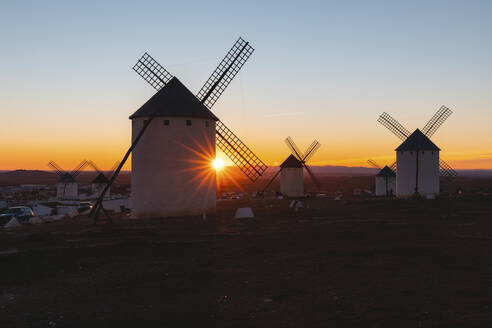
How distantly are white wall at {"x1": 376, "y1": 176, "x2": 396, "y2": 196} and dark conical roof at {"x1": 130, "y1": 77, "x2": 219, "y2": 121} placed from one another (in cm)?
3677

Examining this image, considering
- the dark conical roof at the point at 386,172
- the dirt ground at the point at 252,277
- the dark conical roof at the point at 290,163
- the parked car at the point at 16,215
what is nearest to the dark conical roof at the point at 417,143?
the dark conical roof at the point at 386,172

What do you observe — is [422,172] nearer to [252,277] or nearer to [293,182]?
[293,182]

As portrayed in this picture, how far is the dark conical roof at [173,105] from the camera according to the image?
29953 millimetres

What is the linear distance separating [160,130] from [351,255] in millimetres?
17225

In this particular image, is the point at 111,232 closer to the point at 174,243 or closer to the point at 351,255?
the point at 174,243

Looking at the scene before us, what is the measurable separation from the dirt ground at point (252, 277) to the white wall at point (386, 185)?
3948cm

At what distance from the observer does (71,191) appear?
7012 centimetres

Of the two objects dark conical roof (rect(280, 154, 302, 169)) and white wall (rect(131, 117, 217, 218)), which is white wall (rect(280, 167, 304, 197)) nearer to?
dark conical roof (rect(280, 154, 302, 169))

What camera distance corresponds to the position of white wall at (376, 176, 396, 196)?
204 ft

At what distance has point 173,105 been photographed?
30438 millimetres

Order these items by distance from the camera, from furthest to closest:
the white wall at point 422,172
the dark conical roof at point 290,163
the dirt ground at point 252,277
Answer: the dark conical roof at point 290,163, the white wall at point 422,172, the dirt ground at point 252,277

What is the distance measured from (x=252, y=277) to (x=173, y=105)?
767 inches

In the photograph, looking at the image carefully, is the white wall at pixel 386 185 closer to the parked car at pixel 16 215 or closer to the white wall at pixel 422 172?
the white wall at pixel 422 172

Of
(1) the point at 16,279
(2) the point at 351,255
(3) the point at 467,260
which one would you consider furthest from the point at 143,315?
(3) the point at 467,260
